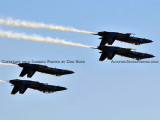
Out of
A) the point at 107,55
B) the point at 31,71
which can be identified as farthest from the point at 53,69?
the point at 107,55

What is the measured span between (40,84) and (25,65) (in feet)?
23.2

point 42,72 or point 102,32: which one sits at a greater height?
point 102,32

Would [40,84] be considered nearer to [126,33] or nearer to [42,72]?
[42,72]

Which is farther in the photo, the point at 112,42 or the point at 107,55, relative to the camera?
the point at 107,55

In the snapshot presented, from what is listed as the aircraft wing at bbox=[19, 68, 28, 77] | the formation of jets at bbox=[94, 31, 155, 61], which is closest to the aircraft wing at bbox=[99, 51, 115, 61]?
the formation of jets at bbox=[94, 31, 155, 61]

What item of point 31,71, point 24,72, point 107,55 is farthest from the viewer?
point 107,55

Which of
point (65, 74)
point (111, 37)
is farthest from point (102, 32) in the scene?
point (65, 74)

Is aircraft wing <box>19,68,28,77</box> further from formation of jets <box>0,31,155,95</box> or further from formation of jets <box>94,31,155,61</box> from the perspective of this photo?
formation of jets <box>94,31,155,61</box>

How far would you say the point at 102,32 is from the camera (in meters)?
186

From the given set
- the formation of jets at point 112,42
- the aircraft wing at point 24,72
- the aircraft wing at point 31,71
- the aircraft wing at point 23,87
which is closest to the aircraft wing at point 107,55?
the formation of jets at point 112,42

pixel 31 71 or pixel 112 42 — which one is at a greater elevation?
pixel 112 42

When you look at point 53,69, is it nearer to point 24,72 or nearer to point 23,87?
point 24,72

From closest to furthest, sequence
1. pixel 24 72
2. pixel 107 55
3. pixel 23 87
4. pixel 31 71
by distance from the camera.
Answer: pixel 31 71 → pixel 23 87 → pixel 24 72 → pixel 107 55

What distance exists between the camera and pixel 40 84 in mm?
185375
